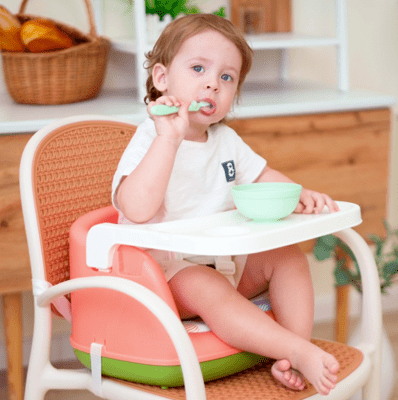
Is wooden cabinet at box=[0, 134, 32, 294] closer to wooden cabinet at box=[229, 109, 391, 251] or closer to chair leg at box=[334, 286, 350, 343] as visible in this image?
wooden cabinet at box=[229, 109, 391, 251]

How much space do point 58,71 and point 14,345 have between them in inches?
28.6

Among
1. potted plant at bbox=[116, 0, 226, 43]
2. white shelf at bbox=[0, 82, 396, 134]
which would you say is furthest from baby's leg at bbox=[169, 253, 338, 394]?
potted plant at bbox=[116, 0, 226, 43]

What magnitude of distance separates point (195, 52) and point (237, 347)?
1.67ft

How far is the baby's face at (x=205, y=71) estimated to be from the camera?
1111 mm

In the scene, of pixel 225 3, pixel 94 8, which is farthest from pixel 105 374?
pixel 225 3

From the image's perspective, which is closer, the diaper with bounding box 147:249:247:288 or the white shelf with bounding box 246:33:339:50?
the diaper with bounding box 147:249:247:288

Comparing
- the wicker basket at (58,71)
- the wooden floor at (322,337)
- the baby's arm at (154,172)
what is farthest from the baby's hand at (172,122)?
the wooden floor at (322,337)

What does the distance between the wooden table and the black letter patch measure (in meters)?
0.38

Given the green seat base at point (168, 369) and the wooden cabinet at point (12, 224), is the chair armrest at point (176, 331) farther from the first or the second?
the wooden cabinet at point (12, 224)

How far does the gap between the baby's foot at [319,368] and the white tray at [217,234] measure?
17 cm

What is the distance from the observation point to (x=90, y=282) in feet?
3.04

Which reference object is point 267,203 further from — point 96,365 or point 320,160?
point 320,160

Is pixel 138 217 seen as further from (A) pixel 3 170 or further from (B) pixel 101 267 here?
(A) pixel 3 170

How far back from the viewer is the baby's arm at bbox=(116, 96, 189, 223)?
3.28ft
